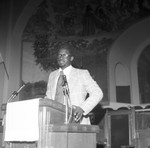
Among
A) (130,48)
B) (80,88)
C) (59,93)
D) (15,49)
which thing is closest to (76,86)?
(80,88)

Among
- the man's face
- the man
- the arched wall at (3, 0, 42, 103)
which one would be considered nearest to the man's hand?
the man

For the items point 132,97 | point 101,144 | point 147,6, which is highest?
point 147,6

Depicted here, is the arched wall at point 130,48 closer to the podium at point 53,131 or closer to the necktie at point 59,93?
the necktie at point 59,93

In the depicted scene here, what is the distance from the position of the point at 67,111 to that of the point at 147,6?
7.37 metres

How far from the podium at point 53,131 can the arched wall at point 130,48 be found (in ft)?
20.6

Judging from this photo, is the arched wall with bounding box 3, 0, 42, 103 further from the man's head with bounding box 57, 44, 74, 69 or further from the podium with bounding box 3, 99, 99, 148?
the podium with bounding box 3, 99, 99, 148

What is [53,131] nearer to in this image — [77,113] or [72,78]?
[77,113]

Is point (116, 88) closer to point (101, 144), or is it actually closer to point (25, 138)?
point (101, 144)

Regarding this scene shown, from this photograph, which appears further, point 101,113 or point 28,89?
point 28,89

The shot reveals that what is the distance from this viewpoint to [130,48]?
857cm

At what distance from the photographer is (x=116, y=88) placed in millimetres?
8305

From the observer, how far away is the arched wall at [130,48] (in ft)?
27.4

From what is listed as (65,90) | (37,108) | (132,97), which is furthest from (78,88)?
(132,97)

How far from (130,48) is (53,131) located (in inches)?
278
